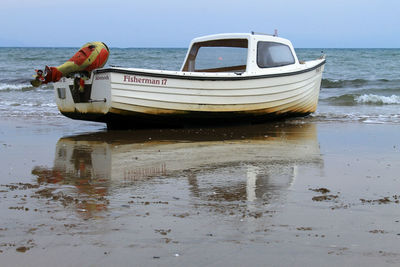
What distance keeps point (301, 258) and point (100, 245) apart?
1.21 metres

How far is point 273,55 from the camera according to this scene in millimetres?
10289

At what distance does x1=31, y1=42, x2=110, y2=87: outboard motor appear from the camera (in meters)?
8.50

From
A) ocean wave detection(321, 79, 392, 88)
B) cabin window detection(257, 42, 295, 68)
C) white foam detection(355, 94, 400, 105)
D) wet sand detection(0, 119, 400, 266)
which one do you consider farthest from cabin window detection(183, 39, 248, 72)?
ocean wave detection(321, 79, 392, 88)

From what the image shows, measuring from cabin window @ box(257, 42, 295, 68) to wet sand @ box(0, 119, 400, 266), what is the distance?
2022 mm

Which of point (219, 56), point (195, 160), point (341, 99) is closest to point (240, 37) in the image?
point (219, 56)

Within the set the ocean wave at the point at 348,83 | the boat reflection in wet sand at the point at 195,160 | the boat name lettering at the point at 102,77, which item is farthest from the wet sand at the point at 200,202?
the ocean wave at the point at 348,83

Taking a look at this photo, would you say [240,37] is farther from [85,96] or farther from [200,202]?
[200,202]

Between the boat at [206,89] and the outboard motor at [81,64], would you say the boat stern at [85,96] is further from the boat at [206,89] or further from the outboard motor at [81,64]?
the outboard motor at [81,64]

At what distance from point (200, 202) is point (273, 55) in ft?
19.6

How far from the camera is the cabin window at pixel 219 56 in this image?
10.7m

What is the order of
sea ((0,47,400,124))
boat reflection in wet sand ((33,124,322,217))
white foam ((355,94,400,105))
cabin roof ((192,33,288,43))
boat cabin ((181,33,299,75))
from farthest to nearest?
1. white foam ((355,94,400,105))
2. sea ((0,47,400,124))
3. cabin roof ((192,33,288,43))
4. boat cabin ((181,33,299,75))
5. boat reflection in wet sand ((33,124,322,217))

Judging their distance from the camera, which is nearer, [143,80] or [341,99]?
[143,80]

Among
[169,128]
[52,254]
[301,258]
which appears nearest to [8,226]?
[52,254]

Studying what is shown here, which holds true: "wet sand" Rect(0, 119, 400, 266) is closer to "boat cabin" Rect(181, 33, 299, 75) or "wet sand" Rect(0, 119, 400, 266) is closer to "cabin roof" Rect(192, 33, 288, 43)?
"boat cabin" Rect(181, 33, 299, 75)
